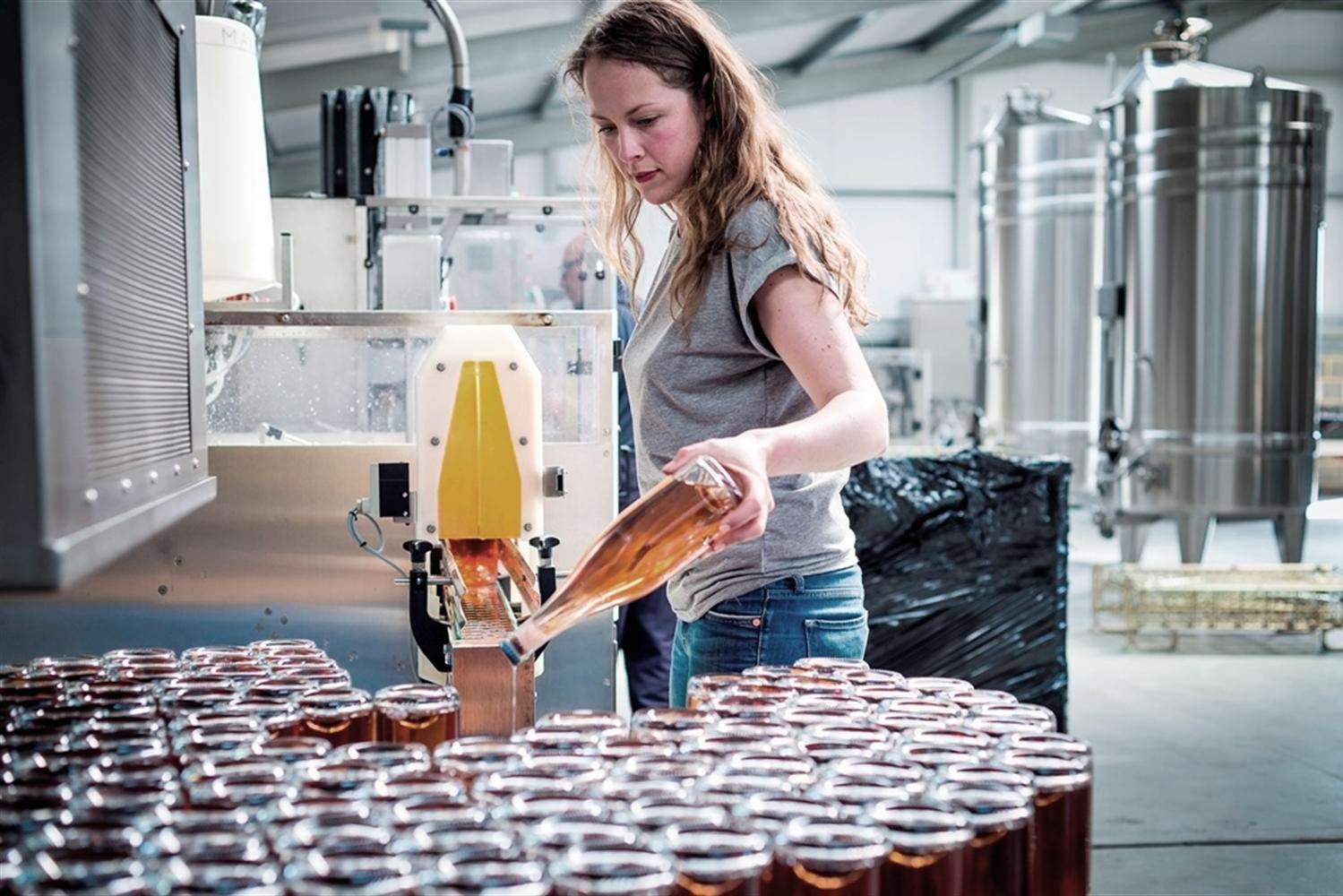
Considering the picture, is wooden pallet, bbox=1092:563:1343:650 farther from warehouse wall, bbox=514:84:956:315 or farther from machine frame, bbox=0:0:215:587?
warehouse wall, bbox=514:84:956:315

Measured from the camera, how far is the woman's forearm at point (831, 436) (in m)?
1.20

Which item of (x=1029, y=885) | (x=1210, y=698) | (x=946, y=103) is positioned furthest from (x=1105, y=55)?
(x=1029, y=885)

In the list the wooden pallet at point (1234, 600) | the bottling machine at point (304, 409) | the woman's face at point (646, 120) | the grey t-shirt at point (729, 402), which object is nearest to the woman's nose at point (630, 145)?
the woman's face at point (646, 120)

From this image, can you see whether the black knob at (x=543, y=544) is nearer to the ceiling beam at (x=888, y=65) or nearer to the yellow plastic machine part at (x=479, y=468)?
the yellow plastic machine part at (x=479, y=468)

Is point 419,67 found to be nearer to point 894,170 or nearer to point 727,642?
point 894,170

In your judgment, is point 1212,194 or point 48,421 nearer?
point 48,421

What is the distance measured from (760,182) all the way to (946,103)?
1248 centimetres

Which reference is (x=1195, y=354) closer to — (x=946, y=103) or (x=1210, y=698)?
(x=1210, y=698)

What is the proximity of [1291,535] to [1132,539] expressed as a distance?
672 millimetres

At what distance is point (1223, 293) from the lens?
235 inches

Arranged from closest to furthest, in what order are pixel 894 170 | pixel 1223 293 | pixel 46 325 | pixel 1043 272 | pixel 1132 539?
pixel 46 325
pixel 1223 293
pixel 1132 539
pixel 1043 272
pixel 894 170

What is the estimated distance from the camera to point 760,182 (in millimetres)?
1430

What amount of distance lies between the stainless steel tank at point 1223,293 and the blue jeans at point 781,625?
16.3ft

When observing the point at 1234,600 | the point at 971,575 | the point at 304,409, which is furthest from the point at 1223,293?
the point at 304,409
